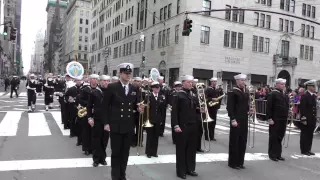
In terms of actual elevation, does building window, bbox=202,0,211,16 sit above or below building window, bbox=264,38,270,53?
above

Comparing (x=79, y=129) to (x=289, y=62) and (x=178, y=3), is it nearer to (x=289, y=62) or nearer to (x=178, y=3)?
(x=178, y=3)

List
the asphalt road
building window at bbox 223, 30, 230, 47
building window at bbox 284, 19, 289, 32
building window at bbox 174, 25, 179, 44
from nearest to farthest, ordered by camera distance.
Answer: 1. the asphalt road
2. building window at bbox 174, 25, 179, 44
3. building window at bbox 223, 30, 230, 47
4. building window at bbox 284, 19, 289, 32

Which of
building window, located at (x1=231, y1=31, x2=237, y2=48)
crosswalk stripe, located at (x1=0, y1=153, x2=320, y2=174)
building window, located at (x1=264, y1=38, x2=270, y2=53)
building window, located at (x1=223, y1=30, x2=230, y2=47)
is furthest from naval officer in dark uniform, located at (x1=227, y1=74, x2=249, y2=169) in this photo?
building window, located at (x1=264, y1=38, x2=270, y2=53)

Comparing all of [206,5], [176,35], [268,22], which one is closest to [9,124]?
[176,35]

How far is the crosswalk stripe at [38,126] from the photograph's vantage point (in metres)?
10.7

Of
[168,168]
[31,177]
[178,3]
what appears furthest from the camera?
[178,3]

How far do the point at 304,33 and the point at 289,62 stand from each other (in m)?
6.47

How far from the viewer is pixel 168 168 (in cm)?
696

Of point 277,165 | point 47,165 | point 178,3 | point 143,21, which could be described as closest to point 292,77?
point 178,3

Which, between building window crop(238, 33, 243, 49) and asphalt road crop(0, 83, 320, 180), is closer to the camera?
asphalt road crop(0, 83, 320, 180)

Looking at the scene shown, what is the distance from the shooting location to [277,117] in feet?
27.7

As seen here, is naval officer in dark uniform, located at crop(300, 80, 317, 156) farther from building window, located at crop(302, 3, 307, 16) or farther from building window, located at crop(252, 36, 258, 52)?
building window, located at crop(302, 3, 307, 16)

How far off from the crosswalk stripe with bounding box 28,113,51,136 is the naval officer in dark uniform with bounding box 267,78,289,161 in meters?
7.20

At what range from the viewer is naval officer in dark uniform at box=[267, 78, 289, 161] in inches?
328
